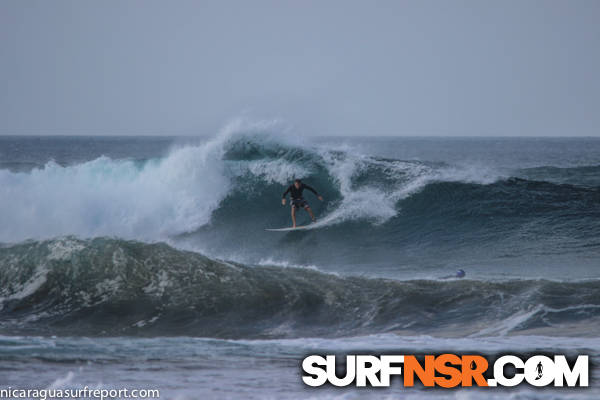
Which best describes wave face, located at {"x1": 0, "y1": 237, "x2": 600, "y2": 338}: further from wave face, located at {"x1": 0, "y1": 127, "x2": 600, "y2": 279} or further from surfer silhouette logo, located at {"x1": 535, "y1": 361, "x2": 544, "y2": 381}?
wave face, located at {"x1": 0, "y1": 127, "x2": 600, "y2": 279}

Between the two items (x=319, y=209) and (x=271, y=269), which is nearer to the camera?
(x=271, y=269)

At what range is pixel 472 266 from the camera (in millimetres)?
12211

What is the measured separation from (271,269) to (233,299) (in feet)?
5.93

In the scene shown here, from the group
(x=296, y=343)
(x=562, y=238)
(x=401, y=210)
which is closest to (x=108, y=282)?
(x=296, y=343)

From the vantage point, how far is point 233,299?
386 inches

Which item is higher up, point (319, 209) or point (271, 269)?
point (319, 209)

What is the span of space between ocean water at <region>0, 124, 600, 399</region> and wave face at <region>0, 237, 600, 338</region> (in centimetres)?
4

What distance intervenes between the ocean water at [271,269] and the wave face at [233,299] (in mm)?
35

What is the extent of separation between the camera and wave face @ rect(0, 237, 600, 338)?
341 inches

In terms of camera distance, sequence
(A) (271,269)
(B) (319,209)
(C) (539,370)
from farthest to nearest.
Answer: (B) (319,209)
(A) (271,269)
(C) (539,370)

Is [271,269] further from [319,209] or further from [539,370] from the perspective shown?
[539,370]

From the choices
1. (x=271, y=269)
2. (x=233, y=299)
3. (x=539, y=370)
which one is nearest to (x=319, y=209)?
(x=271, y=269)

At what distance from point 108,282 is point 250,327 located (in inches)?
110

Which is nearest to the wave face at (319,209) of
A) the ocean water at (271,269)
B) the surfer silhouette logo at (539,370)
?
the ocean water at (271,269)
